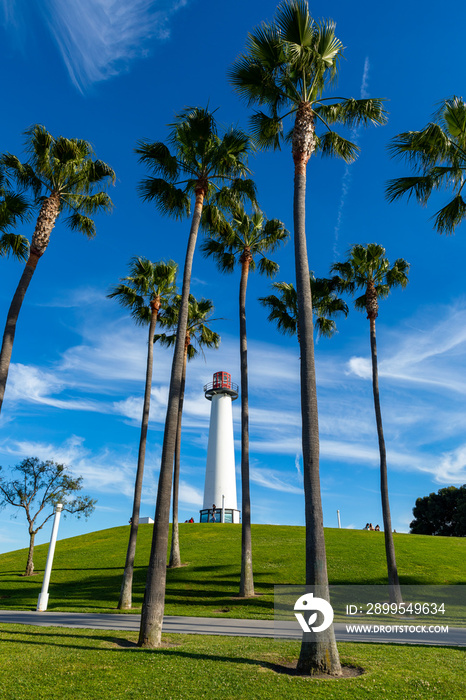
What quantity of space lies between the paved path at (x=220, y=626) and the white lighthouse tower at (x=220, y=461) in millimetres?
33977

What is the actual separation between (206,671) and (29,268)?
1282 cm

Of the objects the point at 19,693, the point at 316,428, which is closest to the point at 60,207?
the point at 316,428

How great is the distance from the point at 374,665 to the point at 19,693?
617 cm

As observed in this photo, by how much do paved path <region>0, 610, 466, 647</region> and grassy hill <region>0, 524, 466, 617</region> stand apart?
188 cm

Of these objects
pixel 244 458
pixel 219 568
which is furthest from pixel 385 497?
pixel 219 568

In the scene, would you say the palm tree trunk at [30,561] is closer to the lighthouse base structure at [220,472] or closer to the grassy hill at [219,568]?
the grassy hill at [219,568]

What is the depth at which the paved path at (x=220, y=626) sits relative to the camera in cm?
1230

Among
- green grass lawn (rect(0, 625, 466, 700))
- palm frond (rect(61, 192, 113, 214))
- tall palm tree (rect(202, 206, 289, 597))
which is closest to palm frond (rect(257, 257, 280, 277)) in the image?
tall palm tree (rect(202, 206, 289, 597))

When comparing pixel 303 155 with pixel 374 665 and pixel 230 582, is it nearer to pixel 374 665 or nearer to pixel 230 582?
pixel 374 665

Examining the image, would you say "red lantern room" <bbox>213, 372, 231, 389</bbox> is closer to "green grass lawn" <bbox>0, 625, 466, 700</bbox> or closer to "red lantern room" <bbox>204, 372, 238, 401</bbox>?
"red lantern room" <bbox>204, 372, 238, 401</bbox>

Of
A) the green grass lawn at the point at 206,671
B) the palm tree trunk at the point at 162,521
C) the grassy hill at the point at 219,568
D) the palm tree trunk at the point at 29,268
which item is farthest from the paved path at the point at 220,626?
the palm tree trunk at the point at 29,268

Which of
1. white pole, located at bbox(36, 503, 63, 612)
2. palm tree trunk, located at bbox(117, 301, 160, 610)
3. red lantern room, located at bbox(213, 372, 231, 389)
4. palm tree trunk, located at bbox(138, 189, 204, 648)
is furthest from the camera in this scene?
red lantern room, located at bbox(213, 372, 231, 389)

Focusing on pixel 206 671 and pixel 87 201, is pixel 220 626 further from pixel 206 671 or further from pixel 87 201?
pixel 87 201

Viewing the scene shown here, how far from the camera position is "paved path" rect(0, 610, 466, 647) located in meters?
12.3
